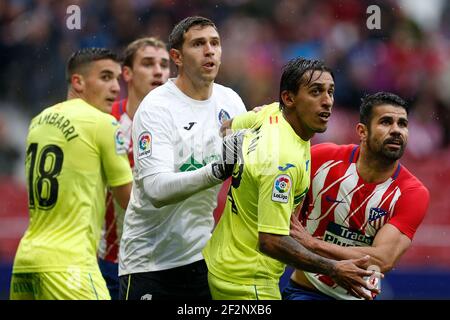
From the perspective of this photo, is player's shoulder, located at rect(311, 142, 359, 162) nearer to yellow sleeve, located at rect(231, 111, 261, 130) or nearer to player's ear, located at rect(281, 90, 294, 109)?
yellow sleeve, located at rect(231, 111, 261, 130)

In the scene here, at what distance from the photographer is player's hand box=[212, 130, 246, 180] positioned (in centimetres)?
593

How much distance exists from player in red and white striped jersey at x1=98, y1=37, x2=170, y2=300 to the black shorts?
1345 millimetres

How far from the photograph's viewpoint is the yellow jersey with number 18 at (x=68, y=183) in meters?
7.02

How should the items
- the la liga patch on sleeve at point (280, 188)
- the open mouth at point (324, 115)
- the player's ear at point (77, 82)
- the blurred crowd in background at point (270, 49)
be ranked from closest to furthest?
the la liga patch on sleeve at point (280, 188) < the open mouth at point (324, 115) < the player's ear at point (77, 82) < the blurred crowd in background at point (270, 49)

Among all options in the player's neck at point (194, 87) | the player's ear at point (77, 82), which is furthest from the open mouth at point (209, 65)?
the player's ear at point (77, 82)

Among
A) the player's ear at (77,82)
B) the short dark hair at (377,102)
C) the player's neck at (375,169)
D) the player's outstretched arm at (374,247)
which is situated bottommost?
the player's outstretched arm at (374,247)

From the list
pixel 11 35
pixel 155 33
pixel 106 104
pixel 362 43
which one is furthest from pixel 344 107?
pixel 106 104

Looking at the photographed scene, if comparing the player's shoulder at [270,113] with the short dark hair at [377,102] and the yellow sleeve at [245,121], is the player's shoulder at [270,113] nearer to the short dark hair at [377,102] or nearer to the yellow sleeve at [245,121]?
the yellow sleeve at [245,121]

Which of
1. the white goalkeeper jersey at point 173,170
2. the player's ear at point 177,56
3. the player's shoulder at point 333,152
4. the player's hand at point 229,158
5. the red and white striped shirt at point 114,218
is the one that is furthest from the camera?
the red and white striped shirt at point 114,218

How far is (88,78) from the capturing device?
24.6 feet

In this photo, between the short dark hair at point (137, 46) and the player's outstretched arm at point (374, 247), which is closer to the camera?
the player's outstretched arm at point (374, 247)

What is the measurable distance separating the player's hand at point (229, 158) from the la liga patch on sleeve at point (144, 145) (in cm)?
58

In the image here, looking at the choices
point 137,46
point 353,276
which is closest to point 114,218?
point 137,46

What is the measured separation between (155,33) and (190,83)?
224 inches
